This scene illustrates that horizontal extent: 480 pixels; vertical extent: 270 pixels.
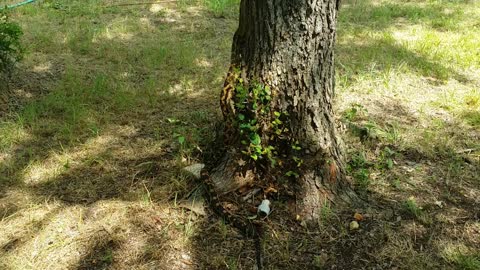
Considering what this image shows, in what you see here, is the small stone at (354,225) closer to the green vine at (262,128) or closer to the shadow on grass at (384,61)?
the green vine at (262,128)

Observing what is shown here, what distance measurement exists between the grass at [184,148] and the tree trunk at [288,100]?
0.64 feet

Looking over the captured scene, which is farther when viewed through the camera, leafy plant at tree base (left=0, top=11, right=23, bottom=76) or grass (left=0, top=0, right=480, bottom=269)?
leafy plant at tree base (left=0, top=11, right=23, bottom=76)

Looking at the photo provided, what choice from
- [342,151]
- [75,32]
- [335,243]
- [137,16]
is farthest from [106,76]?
[335,243]

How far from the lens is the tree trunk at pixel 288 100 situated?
2.08 metres

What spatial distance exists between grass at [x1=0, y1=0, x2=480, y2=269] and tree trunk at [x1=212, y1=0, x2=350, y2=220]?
20 centimetres

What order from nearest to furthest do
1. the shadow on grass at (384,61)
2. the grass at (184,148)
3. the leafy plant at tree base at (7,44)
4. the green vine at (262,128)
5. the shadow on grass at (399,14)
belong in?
the grass at (184,148), the green vine at (262,128), the leafy plant at tree base at (7,44), the shadow on grass at (384,61), the shadow on grass at (399,14)

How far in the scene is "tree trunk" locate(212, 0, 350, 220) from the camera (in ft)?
6.84

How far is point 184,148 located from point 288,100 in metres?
0.81

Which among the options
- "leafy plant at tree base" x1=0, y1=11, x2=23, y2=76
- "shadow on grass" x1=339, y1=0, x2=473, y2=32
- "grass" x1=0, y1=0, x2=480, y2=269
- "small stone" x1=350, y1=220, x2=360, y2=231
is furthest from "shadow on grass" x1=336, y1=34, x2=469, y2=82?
"leafy plant at tree base" x1=0, y1=11, x2=23, y2=76

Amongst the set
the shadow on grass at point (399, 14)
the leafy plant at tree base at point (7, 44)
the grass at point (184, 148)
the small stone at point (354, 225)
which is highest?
the leafy plant at tree base at point (7, 44)

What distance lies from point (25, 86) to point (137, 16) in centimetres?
195

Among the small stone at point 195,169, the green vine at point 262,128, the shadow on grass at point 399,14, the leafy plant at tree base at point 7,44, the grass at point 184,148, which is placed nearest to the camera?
the grass at point 184,148

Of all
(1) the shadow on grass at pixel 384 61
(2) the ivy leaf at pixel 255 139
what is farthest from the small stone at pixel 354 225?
(1) the shadow on grass at pixel 384 61

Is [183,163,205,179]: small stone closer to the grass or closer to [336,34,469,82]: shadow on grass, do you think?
the grass
